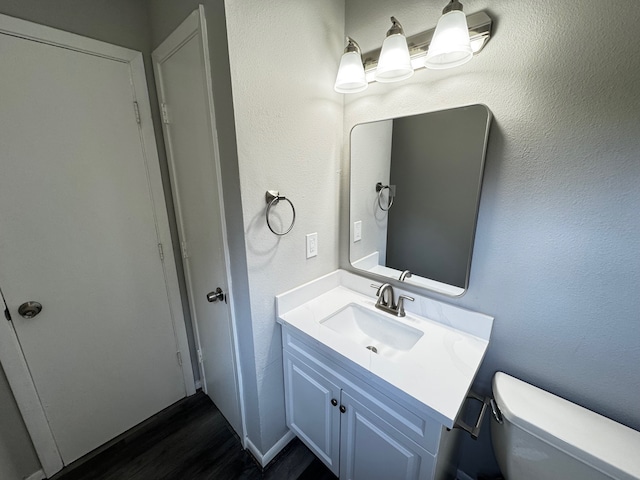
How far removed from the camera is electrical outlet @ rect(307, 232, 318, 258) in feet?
4.48

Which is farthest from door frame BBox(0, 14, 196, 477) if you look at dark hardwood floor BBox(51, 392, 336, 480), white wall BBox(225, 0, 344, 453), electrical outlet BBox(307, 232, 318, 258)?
electrical outlet BBox(307, 232, 318, 258)

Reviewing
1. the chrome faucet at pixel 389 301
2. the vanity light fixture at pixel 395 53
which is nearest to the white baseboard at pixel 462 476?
the chrome faucet at pixel 389 301

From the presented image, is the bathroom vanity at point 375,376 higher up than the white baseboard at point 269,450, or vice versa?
the bathroom vanity at point 375,376

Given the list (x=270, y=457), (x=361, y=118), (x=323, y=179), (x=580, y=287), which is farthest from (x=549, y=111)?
(x=270, y=457)

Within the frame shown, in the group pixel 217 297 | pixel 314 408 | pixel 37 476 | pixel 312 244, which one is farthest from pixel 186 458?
pixel 312 244

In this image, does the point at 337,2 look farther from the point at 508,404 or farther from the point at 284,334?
the point at 508,404

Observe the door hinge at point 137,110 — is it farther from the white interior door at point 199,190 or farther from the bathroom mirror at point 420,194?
the bathroom mirror at point 420,194

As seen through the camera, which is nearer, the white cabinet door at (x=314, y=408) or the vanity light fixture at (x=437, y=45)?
the vanity light fixture at (x=437, y=45)

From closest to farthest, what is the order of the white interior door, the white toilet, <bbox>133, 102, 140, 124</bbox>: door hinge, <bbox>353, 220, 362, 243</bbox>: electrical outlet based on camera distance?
1. the white toilet
2. the white interior door
3. <bbox>133, 102, 140, 124</bbox>: door hinge
4. <bbox>353, 220, 362, 243</bbox>: electrical outlet

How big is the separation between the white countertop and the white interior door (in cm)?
41

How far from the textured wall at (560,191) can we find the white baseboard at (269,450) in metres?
1.18

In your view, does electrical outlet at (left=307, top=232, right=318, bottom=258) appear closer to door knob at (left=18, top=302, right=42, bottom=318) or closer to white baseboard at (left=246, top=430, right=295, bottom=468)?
white baseboard at (left=246, top=430, right=295, bottom=468)

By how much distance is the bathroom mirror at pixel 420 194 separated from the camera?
1.06 metres

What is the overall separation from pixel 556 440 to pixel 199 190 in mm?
1651
